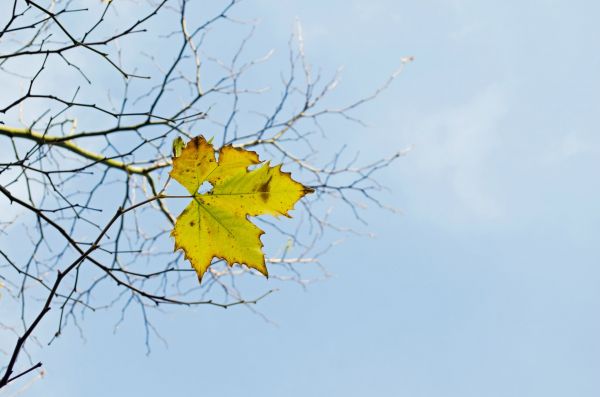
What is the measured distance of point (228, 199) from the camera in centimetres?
116

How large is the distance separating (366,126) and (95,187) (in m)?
1.68

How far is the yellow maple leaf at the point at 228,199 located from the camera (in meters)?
1.14

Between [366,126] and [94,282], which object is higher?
[366,126]

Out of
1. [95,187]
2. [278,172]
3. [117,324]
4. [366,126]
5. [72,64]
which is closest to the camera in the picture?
[278,172]

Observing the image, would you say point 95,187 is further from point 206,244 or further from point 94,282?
point 206,244

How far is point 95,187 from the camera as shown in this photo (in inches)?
128

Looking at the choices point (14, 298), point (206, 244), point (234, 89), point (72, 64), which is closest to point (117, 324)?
point (14, 298)

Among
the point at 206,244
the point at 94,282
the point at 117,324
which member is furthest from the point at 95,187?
the point at 206,244

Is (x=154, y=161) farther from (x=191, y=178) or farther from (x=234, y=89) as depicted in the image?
(x=191, y=178)

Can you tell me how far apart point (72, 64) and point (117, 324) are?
2.20 m

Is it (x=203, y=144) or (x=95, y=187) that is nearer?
(x=203, y=144)

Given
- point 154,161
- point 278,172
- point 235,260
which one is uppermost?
point 154,161

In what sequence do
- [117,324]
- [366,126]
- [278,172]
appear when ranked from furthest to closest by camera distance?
[366,126]
[117,324]
[278,172]

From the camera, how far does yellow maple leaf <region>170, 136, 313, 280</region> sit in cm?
114
